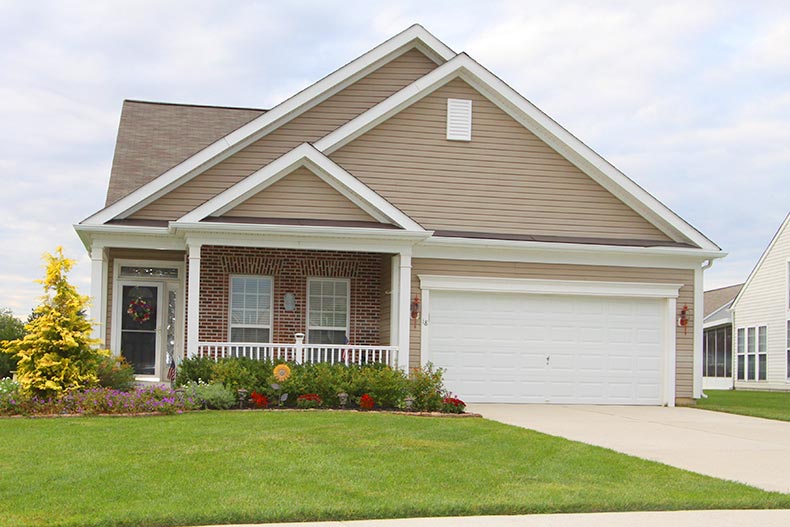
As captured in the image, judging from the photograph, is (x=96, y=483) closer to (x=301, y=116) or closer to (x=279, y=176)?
(x=279, y=176)

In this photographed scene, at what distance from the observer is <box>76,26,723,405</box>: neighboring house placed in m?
19.0

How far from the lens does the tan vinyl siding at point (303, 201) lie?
705 inches

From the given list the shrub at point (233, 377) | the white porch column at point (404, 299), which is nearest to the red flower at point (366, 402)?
the shrub at point (233, 377)

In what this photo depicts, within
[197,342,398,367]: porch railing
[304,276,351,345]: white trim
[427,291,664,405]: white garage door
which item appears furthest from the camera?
[304,276,351,345]: white trim

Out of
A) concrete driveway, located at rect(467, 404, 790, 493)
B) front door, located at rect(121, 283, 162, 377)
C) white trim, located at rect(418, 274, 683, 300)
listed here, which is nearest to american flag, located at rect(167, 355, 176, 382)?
front door, located at rect(121, 283, 162, 377)

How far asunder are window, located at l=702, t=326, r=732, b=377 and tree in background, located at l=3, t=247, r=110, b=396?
3023cm

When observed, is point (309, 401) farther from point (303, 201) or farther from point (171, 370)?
point (171, 370)

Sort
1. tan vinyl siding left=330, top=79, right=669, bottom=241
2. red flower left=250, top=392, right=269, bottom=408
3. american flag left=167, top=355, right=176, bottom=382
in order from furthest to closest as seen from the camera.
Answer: tan vinyl siding left=330, top=79, right=669, bottom=241 < american flag left=167, top=355, right=176, bottom=382 < red flower left=250, top=392, right=269, bottom=408

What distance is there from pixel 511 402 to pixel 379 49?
7.92 metres

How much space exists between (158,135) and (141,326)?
5035mm

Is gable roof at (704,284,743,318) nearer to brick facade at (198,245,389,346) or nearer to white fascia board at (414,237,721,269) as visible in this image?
white fascia board at (414,237,721,269)

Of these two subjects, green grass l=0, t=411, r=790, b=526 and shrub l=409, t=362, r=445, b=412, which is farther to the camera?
shrub l=409, t=362, r=445, b=412

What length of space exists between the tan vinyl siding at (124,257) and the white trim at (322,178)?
9.14 ft

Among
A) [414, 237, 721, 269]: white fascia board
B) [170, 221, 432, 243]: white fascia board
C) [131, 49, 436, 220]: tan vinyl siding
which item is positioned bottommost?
[414, 237, 721, 269]: white fascia board
